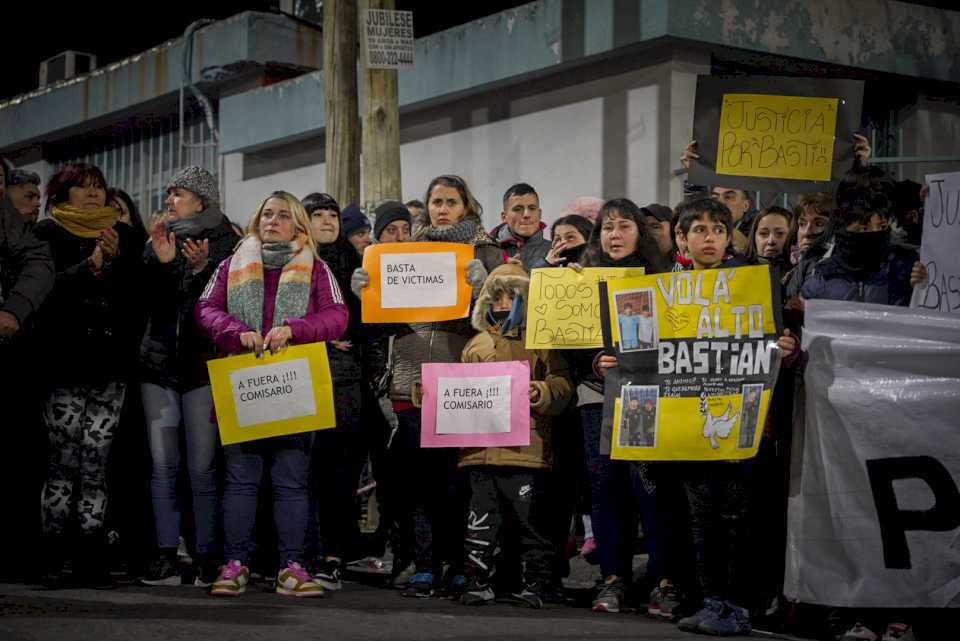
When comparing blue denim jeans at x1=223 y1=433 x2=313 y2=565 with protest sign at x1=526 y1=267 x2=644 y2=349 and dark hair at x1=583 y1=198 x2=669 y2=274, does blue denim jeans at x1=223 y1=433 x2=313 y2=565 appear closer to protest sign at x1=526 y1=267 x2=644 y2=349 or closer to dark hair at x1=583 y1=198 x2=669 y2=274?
protest sign at x1=526 y1=267 x2=644 y2=349

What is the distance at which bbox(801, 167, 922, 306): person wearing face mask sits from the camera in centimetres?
600

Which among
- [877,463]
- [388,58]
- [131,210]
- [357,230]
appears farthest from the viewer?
[388,58]

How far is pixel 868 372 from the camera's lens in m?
5.91

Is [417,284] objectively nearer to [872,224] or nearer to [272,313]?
[272,313]

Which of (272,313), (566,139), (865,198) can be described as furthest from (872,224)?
(566,139)

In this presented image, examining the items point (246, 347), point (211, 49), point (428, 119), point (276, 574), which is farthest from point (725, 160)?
point (211, 49)

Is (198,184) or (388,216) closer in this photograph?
(198,184)

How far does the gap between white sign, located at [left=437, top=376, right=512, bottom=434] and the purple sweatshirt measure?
60cm

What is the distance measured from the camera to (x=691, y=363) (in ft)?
20.2

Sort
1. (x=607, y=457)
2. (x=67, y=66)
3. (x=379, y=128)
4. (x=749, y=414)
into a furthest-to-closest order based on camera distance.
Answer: (x=67, y=66)
(x=379, y=128)
(x=607, y=457)
(x=749, y=414)

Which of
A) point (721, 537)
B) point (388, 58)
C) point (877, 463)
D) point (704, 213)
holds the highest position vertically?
point (388, 58)

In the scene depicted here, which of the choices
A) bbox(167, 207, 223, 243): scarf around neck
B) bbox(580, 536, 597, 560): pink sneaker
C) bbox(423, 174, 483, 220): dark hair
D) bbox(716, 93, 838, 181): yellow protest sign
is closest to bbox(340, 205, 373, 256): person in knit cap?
bbox(423, 174, 483, 220): dark hair

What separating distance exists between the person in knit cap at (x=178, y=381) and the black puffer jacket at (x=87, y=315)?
0.30 ft

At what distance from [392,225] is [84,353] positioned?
1.75m
